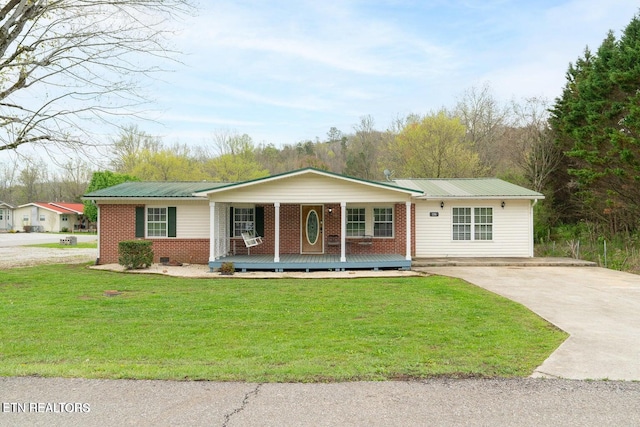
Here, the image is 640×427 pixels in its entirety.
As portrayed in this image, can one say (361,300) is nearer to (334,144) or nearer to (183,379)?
(183,379)

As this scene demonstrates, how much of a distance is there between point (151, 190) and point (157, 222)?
1.34 m

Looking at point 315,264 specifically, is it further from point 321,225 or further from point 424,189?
point 424,189

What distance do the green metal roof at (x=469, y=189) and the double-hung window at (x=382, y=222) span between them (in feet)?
5.16

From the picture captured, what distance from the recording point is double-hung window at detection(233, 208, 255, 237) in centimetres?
1638

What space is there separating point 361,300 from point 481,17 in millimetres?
11640

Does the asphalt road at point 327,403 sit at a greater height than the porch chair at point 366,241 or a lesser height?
lesser

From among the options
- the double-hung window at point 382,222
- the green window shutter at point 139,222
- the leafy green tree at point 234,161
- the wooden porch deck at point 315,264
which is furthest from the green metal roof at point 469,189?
the leafy green tree at point 234,161

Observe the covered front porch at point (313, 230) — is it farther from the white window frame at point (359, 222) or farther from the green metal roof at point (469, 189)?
the green metal roof at point (469, 189)

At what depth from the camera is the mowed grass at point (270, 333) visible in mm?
4688

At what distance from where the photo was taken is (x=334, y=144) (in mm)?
48969

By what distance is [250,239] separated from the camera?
49.1 feet

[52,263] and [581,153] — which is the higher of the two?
[581,153]

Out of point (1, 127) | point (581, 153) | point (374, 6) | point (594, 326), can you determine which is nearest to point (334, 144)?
point (581, 153)

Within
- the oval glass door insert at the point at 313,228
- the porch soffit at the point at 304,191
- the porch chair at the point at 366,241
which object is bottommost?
the porch chair at the point at 366,241
